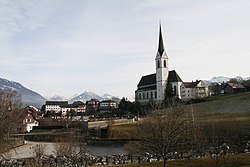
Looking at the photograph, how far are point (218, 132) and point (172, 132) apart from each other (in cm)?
2100

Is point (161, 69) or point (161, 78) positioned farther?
point (161, 69)

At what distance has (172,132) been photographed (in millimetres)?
16391

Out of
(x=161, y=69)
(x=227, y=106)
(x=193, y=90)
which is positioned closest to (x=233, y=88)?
(x=193, y=90)

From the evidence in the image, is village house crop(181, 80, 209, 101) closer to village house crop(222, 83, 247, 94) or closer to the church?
the church

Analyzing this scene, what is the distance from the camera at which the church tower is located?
103 metres

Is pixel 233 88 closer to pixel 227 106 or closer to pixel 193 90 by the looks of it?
pixel 193 90

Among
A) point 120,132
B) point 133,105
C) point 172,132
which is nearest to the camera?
point 172,132

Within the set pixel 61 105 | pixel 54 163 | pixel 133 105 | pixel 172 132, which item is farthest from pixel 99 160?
pixel 61 105

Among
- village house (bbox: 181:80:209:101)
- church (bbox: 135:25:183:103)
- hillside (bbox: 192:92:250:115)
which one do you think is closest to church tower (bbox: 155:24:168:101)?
church (bbox: 135:25:183:103)

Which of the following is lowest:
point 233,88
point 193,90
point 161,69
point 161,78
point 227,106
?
point 227,106

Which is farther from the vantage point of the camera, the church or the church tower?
the church tower

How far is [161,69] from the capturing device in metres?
104

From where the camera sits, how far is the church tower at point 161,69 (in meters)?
103

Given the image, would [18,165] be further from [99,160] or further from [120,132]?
[120,132]
